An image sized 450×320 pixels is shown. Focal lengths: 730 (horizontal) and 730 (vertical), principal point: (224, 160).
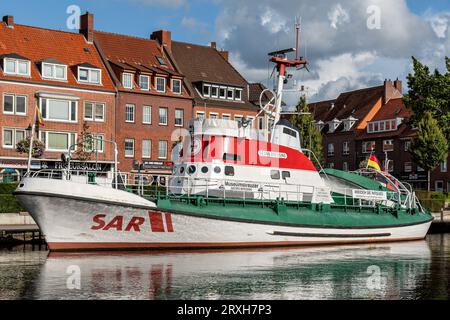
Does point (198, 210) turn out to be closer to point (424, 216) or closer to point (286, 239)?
point (286, 239)

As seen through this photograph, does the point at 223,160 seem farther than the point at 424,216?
No

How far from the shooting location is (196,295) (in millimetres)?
20219

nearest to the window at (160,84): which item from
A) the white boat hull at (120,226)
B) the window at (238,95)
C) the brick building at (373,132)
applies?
the window at (238,95)

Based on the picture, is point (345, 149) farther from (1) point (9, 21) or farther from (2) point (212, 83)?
(1) point (9, 21)

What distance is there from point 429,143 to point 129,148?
29.2 metres

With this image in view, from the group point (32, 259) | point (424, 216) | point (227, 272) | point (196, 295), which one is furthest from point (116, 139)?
point (196, 295)

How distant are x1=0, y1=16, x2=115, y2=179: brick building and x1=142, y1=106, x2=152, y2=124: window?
10.8 ft

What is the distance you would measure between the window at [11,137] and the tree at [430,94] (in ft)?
120

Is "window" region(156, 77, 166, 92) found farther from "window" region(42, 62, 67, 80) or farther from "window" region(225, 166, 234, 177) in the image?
"window" region(225, 166, 234, 177)

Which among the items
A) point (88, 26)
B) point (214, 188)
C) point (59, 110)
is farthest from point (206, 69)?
point (214, 188)

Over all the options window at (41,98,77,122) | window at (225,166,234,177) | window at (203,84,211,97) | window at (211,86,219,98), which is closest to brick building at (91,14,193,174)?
window at (203,84,211,97)

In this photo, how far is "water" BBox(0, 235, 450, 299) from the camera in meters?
20.7
